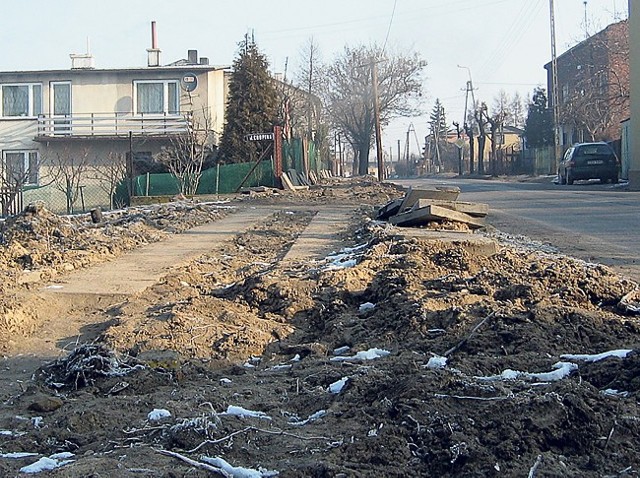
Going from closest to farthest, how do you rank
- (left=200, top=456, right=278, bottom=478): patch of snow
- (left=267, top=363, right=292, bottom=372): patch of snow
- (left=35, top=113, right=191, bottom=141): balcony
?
1. (left=200, top=456, right=278, bottom=478): patch of snow
2. (left=267, top=363, right=292, bottom=372): patch of snow
3. (left=35, top=113, right=191, bottom=141): balcony

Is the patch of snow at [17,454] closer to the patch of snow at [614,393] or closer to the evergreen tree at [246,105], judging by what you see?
the patch of snow at [614,393]

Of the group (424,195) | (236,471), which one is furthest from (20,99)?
(236,471)

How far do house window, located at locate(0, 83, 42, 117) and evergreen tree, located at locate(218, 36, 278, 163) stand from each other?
39.1ft

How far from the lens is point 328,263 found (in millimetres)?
9344

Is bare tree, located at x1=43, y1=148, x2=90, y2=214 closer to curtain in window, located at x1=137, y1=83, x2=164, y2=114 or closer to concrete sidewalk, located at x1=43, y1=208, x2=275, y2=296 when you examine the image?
curtain in window, located at x1=137, y1=83, x2=164, y2=114

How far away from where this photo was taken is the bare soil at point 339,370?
3395mm

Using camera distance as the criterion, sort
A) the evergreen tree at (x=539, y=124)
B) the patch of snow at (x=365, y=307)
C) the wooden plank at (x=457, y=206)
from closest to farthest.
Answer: the patch of snow at (x=365, y=307) < the wooden plank at (x=457, y=206) < the evergreen tree at (x=539, y=124)

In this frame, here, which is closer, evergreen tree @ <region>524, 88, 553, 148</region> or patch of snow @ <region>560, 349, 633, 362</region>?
patch of snow @ <region>560, 349, 633, 362</region>

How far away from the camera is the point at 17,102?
39.2 m

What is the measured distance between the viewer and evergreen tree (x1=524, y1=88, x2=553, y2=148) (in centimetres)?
→ 6644

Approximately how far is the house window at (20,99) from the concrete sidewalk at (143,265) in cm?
2688

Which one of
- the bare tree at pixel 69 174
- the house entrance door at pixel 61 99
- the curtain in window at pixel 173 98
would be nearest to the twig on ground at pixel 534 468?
the bare tree at pixel 69 174

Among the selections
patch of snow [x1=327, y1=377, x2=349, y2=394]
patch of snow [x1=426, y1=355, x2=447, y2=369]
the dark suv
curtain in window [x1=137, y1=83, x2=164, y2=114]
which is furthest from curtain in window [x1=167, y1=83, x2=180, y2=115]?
patch of snow [x1=327, y1=377, x2=349, y2=394]

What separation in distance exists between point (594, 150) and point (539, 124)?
37.1 m
